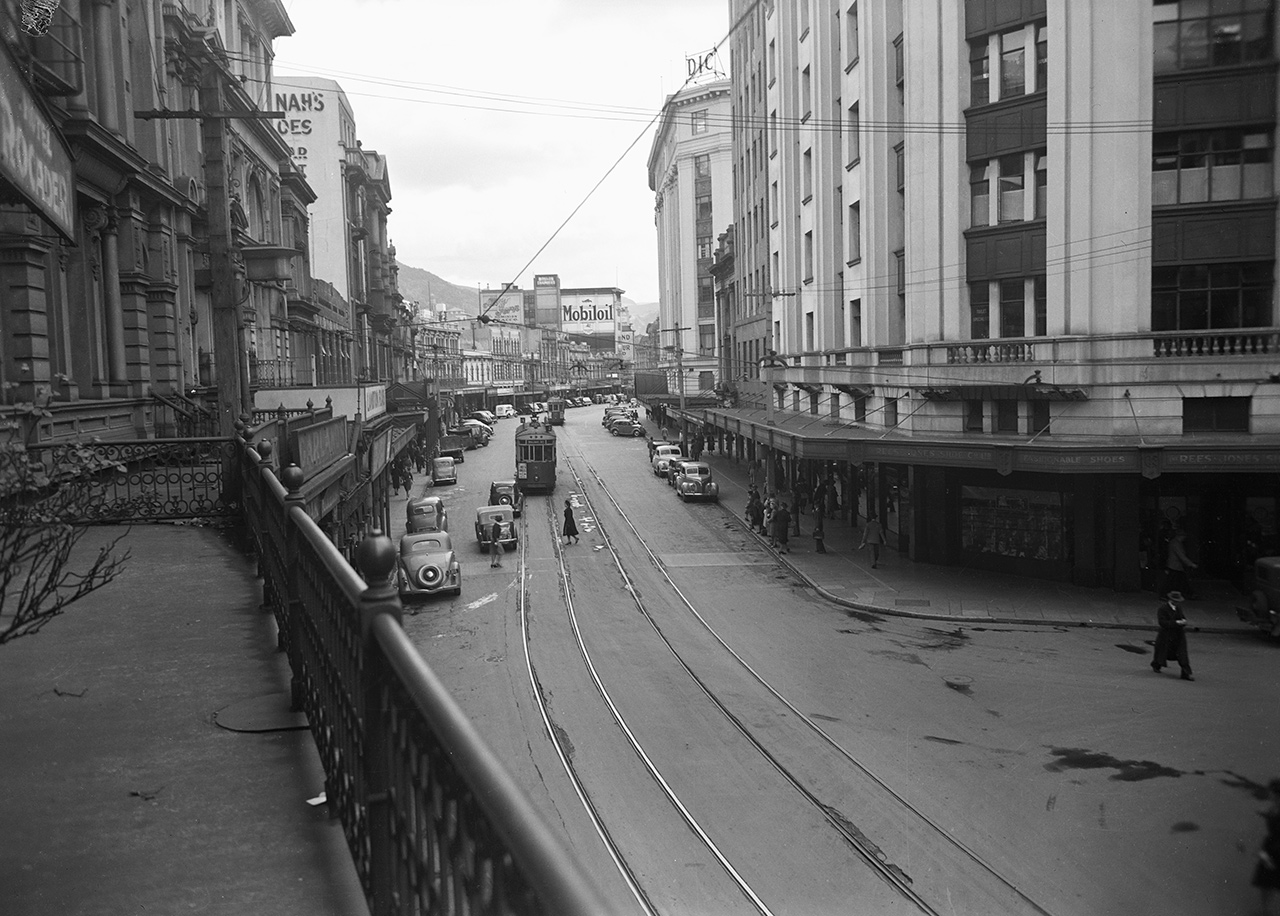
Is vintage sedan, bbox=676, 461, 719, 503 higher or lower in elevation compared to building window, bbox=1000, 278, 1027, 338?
lower

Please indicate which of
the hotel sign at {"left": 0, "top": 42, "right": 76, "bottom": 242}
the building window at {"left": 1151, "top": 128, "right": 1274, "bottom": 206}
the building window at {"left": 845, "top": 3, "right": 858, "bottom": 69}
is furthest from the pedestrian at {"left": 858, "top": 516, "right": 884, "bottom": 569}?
the hotel sign at {"left": 0, "top": 42, "right": 76, "bottom": 242}

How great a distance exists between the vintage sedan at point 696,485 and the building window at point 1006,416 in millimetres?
19843

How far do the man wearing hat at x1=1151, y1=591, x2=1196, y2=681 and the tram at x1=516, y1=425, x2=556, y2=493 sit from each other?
33962mm

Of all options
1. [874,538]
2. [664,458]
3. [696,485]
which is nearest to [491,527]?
[874,538]

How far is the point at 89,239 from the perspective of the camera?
23.5 m

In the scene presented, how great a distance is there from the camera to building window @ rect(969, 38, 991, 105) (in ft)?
89.6

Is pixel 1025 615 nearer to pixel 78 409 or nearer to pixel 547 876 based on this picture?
pixel 78 409

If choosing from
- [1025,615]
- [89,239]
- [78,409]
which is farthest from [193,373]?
[1025,615]

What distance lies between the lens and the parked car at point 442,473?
55.2 m

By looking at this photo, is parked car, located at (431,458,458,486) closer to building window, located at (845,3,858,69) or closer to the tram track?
the tram track

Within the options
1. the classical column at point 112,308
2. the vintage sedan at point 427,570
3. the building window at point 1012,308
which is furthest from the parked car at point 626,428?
the classical column at point 112,308

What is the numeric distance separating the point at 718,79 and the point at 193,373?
83.4 metres

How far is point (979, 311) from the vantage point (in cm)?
2808

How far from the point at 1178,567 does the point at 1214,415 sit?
13.5ft
